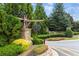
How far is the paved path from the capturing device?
7.32ft

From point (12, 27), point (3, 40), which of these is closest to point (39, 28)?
point (12, 27)

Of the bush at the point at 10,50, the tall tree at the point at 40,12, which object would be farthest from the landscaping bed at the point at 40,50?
the tall tree at the point at 40,12

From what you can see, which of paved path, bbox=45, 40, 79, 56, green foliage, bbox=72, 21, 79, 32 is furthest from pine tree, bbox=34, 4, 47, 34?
green foliage, bbox=72, 21, 79, 32

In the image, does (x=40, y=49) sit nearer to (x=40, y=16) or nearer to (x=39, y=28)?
(x=39, y=28)

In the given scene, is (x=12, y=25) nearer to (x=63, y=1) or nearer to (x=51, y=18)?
(x=51, y=18)

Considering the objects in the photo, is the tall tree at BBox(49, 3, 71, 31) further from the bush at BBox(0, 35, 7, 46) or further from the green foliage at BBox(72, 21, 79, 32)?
the bush at BBox(0, 35, 7, 46)

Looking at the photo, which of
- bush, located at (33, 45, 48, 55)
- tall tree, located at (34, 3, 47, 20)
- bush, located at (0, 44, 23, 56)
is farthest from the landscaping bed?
tall tree, located at (34, 3, 47, 20)

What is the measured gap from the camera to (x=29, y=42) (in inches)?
89.7

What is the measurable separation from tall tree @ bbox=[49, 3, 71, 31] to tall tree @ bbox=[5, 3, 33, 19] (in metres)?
0.21

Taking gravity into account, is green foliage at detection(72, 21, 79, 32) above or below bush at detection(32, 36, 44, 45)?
above

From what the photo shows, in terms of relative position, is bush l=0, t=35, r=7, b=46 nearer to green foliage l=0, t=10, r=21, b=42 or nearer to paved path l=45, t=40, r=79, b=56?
green foliage l=0, t=10, r=21, b=42

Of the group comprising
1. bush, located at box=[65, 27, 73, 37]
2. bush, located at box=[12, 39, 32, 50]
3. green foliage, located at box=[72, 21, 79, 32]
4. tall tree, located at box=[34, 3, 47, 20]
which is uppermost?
tall tree, located at box=[34, 3, 47, 20]

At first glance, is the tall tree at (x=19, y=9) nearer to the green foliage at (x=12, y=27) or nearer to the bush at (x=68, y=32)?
the green foliage at (x=12, y=27)

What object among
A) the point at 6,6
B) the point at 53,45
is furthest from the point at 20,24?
the point at 53,45
